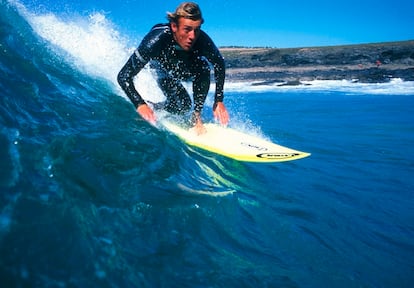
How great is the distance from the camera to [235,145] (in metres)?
5.43

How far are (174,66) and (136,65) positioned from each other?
0.87 m

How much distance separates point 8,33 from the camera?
19.4 feet

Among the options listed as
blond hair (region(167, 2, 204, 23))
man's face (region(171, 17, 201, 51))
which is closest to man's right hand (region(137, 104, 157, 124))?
man's face (region(171, 17, 201, 51))

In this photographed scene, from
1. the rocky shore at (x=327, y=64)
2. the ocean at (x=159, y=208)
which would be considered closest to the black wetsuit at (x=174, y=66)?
the ocean at (x=159, y=208)

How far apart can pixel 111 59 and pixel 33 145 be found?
6.79 m

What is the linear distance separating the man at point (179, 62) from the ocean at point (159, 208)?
678 millimetres

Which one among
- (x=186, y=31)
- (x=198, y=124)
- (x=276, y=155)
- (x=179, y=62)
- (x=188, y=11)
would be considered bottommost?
(x=276, y=155)

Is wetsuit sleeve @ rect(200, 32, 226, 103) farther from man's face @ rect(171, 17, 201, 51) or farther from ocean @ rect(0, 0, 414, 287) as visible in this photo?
ocean @ rect(0, 0, 414, 287)

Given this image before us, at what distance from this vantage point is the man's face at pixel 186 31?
4.23 meters

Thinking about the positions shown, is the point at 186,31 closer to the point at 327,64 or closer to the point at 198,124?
the point at 198,124

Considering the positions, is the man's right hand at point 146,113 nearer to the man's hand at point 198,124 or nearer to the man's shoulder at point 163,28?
the man's shoulder at point 163,28

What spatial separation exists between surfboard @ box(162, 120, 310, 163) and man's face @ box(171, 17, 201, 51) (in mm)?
1484

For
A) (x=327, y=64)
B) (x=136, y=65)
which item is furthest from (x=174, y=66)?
(x=327, y=64)

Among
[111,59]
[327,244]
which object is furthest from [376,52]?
[327,244]
